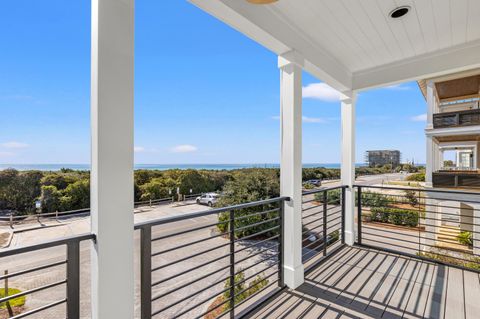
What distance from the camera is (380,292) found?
6.57ft

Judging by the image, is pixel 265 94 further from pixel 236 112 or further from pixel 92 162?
pixel 92 162

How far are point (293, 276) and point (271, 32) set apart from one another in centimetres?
204

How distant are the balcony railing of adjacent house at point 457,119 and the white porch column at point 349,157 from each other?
522cm

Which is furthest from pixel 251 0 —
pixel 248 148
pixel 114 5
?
pixel 248 148

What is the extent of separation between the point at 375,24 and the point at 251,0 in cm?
160

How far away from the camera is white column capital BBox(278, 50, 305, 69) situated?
2100mm

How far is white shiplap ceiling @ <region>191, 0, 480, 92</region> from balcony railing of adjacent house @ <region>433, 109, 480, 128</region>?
5.10 metres

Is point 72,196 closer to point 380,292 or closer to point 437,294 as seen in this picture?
point 380,292

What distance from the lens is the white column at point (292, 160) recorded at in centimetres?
211

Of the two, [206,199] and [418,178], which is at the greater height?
[418,178]

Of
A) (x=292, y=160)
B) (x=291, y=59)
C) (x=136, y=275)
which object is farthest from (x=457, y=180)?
(x=136, y=275)

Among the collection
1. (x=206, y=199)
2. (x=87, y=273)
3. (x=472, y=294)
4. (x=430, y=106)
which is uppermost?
(x=430, y=106)

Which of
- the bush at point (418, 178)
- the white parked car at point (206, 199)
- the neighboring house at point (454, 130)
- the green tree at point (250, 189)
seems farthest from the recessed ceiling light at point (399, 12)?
the bush at point (418, 178)

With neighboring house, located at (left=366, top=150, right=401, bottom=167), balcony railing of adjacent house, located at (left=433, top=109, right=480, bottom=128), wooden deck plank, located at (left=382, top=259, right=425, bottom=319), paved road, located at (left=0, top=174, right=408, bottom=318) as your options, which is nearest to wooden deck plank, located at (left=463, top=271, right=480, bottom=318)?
wooden deck plank, located at (left=382, top=259, right=425, bottom=319)
